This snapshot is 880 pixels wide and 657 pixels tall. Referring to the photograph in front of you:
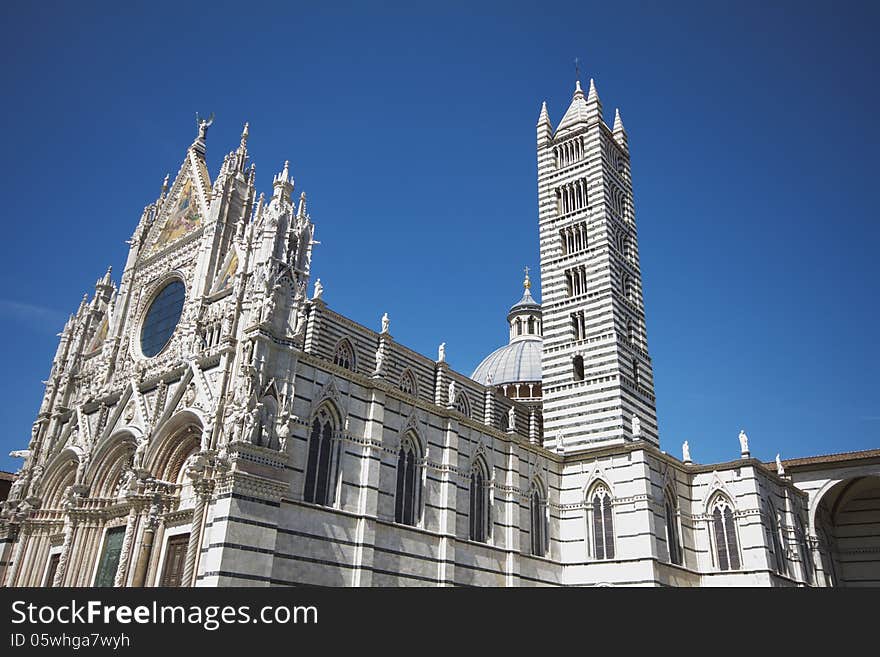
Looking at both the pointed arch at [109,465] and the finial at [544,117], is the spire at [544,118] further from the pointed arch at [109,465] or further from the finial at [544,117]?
the pointed arch at [109,465]

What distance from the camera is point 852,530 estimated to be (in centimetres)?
3931

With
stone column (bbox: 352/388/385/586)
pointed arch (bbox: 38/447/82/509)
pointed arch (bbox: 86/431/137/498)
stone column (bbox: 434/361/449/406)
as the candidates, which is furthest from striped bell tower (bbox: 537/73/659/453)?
pointed arch (bbox: 38/447/82/509)

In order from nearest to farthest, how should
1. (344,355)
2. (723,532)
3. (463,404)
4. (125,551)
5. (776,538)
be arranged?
(125,551) < (723,532) < (776,538) < (344,355) < (463,404)

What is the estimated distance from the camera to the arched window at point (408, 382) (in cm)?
3350

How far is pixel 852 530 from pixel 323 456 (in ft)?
104

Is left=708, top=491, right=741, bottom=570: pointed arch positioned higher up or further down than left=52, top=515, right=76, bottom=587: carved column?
higher up

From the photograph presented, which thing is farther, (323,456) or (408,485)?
(408,485)

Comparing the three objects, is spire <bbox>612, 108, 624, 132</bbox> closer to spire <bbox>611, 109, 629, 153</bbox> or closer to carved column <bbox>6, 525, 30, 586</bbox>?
spire <bbox>611, 109, 629, 153</bbox>

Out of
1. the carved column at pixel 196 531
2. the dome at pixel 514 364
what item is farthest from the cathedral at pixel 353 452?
the dome at pixel 514 364

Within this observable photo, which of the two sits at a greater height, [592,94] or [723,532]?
[592,94]

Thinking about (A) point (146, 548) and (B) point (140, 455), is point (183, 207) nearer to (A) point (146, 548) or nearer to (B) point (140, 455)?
(B) point (140, 455)

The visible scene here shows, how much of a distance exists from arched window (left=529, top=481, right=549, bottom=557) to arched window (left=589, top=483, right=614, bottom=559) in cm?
195

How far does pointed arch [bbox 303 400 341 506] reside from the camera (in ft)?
72.1

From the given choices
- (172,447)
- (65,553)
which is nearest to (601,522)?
(172,447)
